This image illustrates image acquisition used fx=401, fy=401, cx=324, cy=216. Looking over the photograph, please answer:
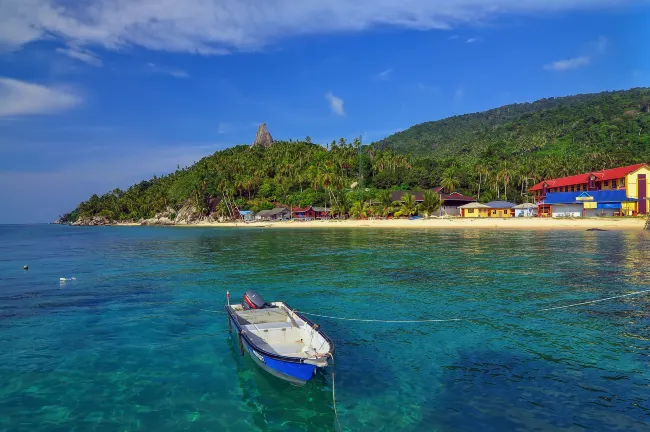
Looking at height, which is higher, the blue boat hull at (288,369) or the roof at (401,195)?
the roof at (401,195)

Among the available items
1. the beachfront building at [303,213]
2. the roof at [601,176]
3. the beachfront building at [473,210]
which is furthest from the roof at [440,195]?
the beachfront building at [303,213]

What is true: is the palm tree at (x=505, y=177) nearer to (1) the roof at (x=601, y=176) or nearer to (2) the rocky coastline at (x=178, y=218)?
(1) the roof at (x=601, y=176)

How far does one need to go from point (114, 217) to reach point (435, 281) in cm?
18512

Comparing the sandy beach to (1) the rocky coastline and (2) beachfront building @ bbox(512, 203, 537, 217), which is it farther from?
(1) the rocky coastline

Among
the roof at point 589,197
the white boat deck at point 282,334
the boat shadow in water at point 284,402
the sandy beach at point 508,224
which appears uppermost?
the roof at point 589,197

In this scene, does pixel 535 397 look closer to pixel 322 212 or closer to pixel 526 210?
pixel 526 210

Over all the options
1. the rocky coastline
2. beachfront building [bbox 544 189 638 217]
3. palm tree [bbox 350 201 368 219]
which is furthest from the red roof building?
the rocky coastline

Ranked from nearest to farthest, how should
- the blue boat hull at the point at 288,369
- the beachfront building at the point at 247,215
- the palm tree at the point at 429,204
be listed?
the blue boat hull at the point at 288,369
the palm tree at the point at 429,204
the beachfront building at the point at 247,215

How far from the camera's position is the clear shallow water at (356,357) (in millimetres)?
10016

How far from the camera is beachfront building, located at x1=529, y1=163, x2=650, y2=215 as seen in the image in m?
79.7

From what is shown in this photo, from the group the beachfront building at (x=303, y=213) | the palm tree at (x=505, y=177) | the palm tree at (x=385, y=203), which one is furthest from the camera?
the beachfront building at (x=303, y=213)

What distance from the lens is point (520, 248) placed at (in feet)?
140

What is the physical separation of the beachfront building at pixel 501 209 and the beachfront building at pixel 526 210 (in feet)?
7.30

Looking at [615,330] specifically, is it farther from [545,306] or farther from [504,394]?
[504,394]
